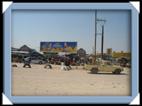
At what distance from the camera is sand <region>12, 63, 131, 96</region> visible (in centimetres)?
514

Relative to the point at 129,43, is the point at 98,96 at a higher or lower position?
lower

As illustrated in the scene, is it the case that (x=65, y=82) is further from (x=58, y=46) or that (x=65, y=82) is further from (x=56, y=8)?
(x=56, y=8)

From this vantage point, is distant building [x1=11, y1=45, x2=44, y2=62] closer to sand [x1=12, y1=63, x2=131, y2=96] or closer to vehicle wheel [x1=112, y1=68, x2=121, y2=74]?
sand [x1=12, y1=63, x2=131, y2=96]

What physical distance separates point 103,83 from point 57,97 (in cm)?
30

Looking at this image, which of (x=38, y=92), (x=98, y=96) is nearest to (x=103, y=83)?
(x=98, y=96)

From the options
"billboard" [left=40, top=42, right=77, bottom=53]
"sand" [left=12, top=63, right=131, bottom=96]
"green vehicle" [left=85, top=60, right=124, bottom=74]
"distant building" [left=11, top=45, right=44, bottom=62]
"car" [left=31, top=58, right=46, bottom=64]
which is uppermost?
"billboard" [left=40, top=42, right=77, bottom=53]

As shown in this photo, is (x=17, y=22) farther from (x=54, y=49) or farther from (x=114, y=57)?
(x=114, y=57)

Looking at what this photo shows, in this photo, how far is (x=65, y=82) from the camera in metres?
5.14

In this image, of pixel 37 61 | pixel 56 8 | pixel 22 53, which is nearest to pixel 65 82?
pixel 37 61

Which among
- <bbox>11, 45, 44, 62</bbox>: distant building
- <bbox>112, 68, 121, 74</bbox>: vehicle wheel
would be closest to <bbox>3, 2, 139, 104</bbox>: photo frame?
<bbox>11, 45, 44, 62</bbox>: distant building

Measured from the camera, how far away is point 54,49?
514 cm

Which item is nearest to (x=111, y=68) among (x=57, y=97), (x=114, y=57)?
(x=114, y=57)

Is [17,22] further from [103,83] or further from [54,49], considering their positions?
[103,83]

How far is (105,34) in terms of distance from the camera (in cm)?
514
